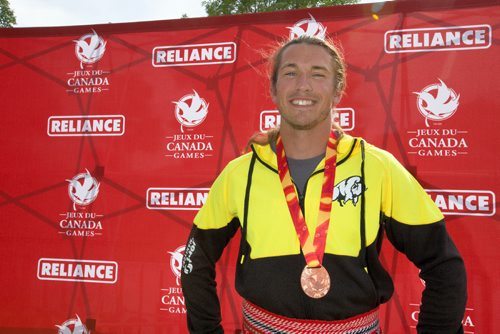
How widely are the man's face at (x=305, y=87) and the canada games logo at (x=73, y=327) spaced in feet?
6.46

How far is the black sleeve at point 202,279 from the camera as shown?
4.47 ft

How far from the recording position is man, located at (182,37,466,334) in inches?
46.9

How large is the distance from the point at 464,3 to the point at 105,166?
220 cm

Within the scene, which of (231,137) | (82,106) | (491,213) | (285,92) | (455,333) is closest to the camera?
(455,333)

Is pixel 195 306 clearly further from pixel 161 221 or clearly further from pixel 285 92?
pixel 161 221

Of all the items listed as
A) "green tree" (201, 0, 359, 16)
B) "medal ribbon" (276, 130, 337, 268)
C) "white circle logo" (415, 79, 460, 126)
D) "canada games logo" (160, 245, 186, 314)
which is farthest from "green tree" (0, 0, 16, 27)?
"medal ribbon" (276, 130, 337, 268)

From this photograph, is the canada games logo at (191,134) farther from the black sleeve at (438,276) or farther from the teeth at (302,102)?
the black sleeve at (438,276)

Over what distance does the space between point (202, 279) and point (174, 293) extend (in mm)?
1189

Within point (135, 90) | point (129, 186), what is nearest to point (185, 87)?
point (135, 90)

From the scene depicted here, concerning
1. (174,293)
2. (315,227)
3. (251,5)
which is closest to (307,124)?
(315,227)

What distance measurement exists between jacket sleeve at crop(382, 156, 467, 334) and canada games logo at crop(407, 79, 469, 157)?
1.07m

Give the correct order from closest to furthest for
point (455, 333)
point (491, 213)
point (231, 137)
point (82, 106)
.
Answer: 1. point (455, 333)
2. point (491, 213)
3. point (231, 137)
4. point (82, 106)

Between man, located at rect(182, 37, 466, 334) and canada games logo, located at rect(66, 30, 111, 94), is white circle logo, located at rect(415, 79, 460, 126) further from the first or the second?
canada games logo, located at rect(66, 30, 111, 94)

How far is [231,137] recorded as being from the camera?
246cm
